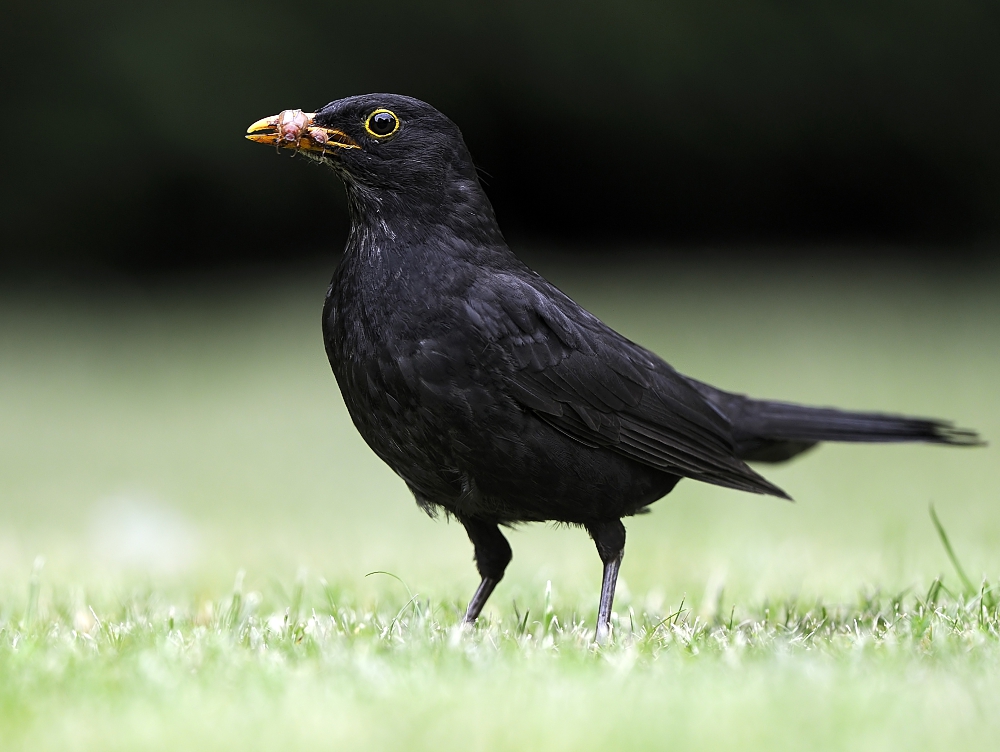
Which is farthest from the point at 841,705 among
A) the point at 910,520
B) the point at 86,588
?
the point at 910,520

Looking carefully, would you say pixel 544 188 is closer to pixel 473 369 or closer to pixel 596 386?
pixel 596 386

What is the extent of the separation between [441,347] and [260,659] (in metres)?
0.95

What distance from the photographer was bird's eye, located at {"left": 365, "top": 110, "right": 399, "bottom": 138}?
3.60 metres

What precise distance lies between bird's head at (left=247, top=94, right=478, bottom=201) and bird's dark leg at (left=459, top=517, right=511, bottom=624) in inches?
41.9

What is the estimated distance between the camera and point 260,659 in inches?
109

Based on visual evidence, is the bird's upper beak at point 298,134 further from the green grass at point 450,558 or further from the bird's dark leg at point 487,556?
the green grass at point 450,558

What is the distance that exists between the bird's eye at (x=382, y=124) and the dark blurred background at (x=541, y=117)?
9479 millimetres

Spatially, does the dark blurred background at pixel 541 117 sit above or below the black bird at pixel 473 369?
above

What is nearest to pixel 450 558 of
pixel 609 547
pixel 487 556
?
pixel 487 556

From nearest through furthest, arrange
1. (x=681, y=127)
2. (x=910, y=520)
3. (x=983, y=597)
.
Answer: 1. (x=983, y=597)
2. (x=910, y=520)
3. (x=681, y=127)

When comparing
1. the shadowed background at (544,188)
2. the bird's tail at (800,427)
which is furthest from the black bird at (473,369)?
the shadowed background at (544,188)

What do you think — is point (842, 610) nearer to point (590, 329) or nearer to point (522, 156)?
point (590, 329)

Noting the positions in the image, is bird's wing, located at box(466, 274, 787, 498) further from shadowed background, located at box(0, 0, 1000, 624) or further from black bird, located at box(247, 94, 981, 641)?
shadowed background, located at box(0, 0, 1000, 624)

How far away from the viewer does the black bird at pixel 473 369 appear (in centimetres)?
324
